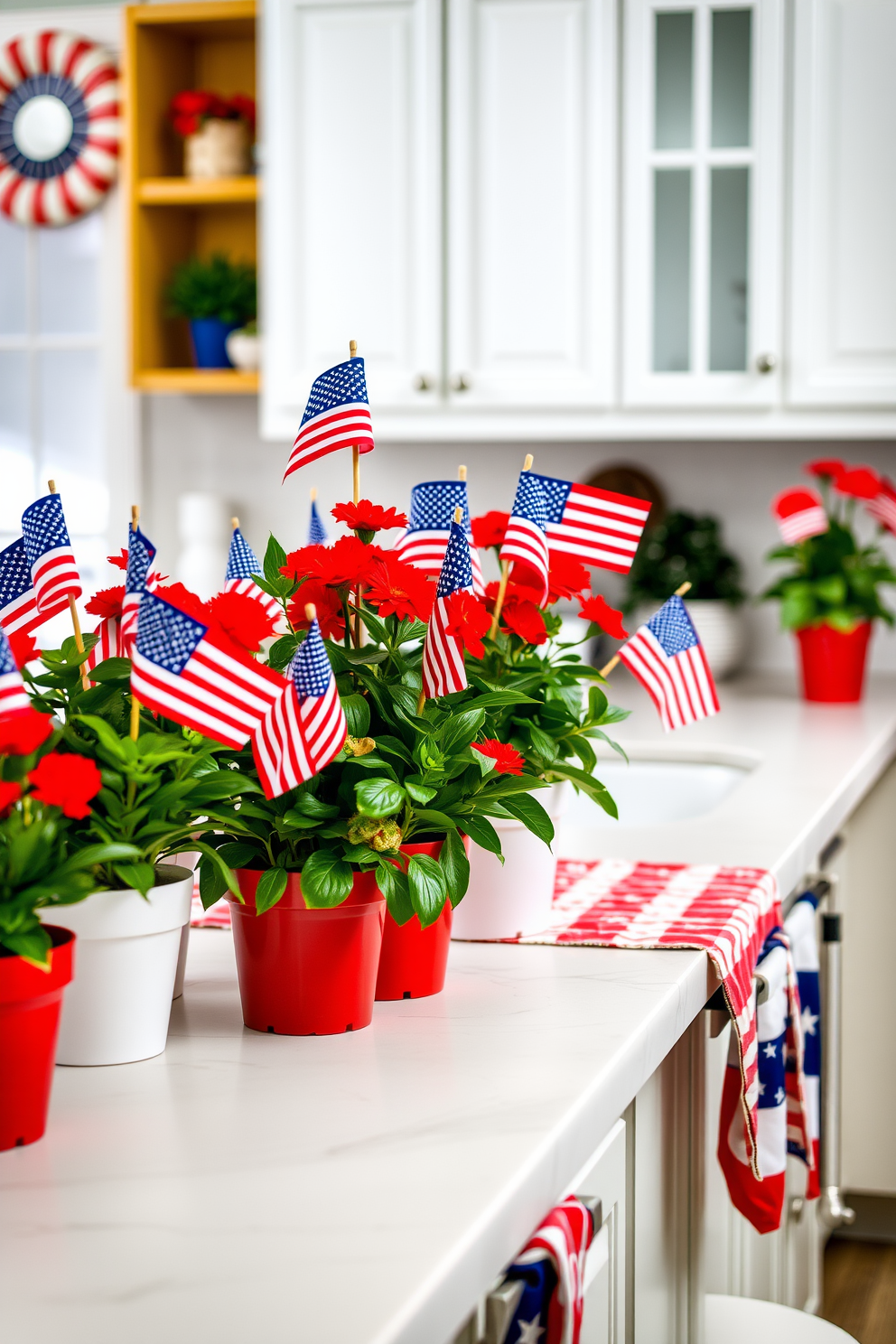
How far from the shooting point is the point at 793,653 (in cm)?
322

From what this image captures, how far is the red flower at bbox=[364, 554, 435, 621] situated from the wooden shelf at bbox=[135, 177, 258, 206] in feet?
7.49

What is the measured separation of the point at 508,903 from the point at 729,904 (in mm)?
225

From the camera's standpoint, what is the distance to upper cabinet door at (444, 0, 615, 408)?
2.81 m

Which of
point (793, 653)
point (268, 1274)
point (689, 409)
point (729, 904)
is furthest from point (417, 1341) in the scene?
point (793, 653)

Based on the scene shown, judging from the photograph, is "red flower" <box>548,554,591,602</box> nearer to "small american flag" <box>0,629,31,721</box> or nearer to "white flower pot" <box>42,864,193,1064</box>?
"white flower pot" <box>42,864,193,1064</box>

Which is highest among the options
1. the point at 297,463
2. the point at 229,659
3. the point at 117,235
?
the point at 117,235

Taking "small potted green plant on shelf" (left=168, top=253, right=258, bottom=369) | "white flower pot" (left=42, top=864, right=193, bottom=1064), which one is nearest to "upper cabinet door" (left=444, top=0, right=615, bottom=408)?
"small potted green plant on shelf" (left=168, top=253, right=258, bottom=369)

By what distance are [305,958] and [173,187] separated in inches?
Result: 99.4

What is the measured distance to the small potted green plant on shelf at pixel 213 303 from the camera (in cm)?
324

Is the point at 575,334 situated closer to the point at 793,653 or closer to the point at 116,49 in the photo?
the point at 793,653

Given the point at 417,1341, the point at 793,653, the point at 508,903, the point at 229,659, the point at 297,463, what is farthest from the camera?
the point at 793,653

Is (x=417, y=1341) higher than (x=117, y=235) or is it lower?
lower

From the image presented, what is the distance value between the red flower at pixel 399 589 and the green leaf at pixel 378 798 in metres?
0.13

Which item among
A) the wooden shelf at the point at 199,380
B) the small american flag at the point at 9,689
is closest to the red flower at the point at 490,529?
the small american flag at the point at 9,689
